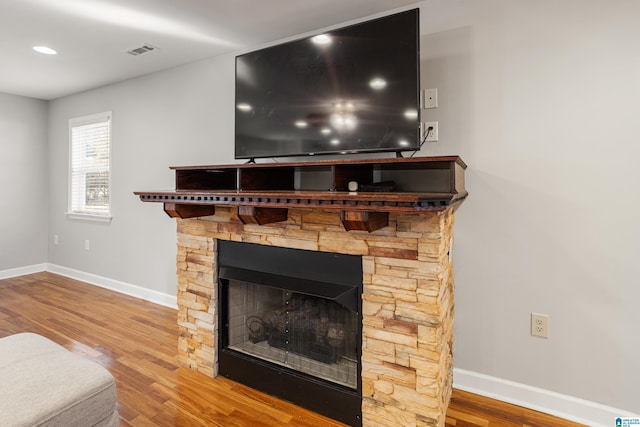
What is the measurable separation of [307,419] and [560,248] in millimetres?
1615

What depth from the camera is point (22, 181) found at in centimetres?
461

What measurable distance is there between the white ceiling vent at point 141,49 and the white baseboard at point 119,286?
223 cm

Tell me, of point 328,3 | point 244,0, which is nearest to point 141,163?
point 244,0

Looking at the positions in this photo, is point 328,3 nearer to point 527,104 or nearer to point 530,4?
point 530,4

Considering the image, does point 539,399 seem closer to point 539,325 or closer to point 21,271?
point 539,325

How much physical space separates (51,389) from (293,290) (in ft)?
3.51

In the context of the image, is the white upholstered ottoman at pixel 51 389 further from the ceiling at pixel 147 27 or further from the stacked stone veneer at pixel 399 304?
the ceiling at pixel 147 27

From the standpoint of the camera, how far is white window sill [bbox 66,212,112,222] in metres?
4.08

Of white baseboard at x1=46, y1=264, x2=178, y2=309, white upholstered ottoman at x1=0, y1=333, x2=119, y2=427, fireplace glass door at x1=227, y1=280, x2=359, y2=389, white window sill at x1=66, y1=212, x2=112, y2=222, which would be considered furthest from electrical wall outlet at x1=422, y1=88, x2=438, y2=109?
white window sill at x1=66, y1=212, x2=112, y2=222

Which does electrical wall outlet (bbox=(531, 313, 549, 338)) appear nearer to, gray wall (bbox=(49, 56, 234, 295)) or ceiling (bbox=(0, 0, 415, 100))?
ceiling (bbox=(0, 0, 415, 100))

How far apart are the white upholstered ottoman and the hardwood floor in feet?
2.03

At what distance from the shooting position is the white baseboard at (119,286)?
3515 mm

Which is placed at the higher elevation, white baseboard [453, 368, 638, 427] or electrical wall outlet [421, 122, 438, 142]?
electrical wall outlet [421, 122, 438, 142]

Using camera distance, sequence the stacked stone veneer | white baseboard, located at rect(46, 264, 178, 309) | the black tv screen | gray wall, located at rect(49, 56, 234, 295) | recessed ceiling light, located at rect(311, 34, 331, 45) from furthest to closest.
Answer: white baseboard, located at rect(46, 264, 178, 309) < gray wall, located at rect(49, 56, 234, 295) < recessed ceiling light, located at rect(311, 34, 331, 45) < the black tv screen < the stacked stone veneer
